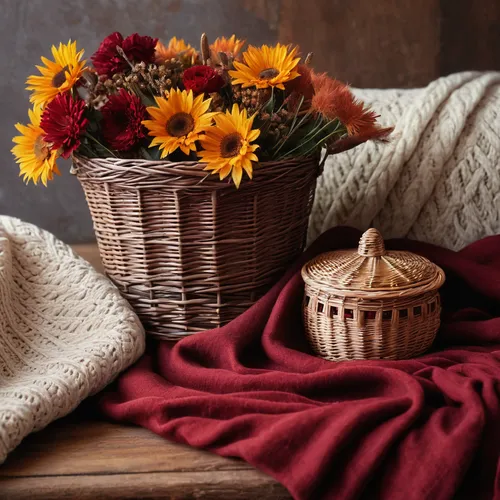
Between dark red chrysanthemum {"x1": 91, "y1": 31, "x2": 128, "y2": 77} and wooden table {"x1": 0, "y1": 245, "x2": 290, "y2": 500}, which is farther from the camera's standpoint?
dark red chrysanthemum {"x1": 91, "y1": 31, "x2": 128, "y2": 77}

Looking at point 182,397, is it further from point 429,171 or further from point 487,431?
point 429,171

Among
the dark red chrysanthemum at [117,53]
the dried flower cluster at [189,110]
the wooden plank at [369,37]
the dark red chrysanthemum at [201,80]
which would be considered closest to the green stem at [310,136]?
the dried flower cluster at [189,110]

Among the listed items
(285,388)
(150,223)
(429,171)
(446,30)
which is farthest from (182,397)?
(446,30)

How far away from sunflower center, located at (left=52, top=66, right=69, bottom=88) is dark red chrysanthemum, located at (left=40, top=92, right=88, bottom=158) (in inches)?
2.2

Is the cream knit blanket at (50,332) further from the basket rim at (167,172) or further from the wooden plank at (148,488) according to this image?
the basket rim at (167,172)

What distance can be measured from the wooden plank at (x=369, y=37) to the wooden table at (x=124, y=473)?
3.04ft

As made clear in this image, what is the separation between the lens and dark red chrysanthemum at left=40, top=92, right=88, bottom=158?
87 cm

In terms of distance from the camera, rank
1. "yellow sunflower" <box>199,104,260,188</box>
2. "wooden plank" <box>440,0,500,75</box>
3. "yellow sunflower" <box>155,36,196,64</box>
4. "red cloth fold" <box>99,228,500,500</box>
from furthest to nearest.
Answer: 1. "wooden plank" <box>440,0,500,75</box>
2. "yellow sunflower" <box>155,36,196,64</box>
3. "yellow sunflower" <box>199,104,260,188</box>
4. "red cloth fold" <box>99,228,500,500</box>

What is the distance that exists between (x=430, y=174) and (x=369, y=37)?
412 millimetres

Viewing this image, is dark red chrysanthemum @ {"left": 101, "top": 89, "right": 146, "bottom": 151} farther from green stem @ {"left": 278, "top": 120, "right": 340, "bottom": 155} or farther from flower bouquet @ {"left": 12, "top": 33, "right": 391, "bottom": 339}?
green stem @ {"left": 278, "top": 120, "right": 340, "bottom": 155}

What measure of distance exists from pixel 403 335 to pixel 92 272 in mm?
467

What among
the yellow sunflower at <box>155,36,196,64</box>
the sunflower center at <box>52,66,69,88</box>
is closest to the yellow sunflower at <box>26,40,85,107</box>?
the sunflower center at <box>52,66,69,88</box>

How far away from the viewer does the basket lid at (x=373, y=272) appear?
86 centimetres

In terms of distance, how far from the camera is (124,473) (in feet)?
2.42
